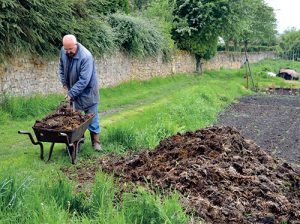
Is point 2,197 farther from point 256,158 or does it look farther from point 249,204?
point 256,158

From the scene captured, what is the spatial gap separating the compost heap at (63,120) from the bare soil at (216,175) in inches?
29.4

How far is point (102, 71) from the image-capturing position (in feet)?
62.2

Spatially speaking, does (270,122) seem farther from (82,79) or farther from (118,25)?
(82,79)

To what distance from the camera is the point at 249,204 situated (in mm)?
5996

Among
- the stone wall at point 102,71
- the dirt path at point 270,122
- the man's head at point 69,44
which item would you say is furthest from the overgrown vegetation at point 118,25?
the dirt path at point 270,122

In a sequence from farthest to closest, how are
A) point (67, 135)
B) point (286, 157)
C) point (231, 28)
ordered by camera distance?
point (231, 28) < point (286, 157) < point (67, 135)

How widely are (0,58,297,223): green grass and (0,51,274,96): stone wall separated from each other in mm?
504

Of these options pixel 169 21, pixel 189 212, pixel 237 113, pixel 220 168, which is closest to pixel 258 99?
pixel 237 113

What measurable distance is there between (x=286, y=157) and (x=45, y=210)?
7027 millimetres

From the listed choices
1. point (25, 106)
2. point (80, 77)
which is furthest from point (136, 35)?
point (80, 77)

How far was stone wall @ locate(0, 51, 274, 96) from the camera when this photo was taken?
44.1ft

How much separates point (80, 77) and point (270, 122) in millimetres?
8832

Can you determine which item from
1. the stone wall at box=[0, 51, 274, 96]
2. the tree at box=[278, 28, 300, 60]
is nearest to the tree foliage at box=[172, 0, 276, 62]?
the stone wall at box=[0, 51, 274, 96]

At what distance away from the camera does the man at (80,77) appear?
8625 mm
